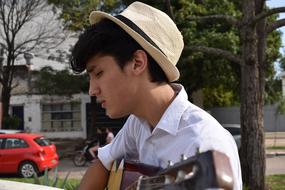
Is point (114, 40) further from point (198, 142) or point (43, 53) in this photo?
point (43, 53)

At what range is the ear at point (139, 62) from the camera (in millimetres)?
1650

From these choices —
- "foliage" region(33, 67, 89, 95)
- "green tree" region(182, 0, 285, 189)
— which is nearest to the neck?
"green tree" region(182, 0, 285, 189)

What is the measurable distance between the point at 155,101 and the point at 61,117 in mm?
32571

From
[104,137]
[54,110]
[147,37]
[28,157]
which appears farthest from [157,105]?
[54,110]

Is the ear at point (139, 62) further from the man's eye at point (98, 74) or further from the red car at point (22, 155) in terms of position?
the red car at point (22, 155)

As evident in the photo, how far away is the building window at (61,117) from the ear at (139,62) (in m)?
31.3

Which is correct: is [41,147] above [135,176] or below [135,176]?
below

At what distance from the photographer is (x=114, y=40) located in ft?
5.46

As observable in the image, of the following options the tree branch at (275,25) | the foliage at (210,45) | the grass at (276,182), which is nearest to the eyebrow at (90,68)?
the tree branch at (275,25)

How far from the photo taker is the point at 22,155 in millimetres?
15500

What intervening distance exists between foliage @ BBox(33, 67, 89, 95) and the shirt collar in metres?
21.2

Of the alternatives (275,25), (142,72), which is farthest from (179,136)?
(275,25)

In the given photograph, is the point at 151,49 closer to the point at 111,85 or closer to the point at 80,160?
the point at 111,85

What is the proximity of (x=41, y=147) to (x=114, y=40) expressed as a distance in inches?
567
